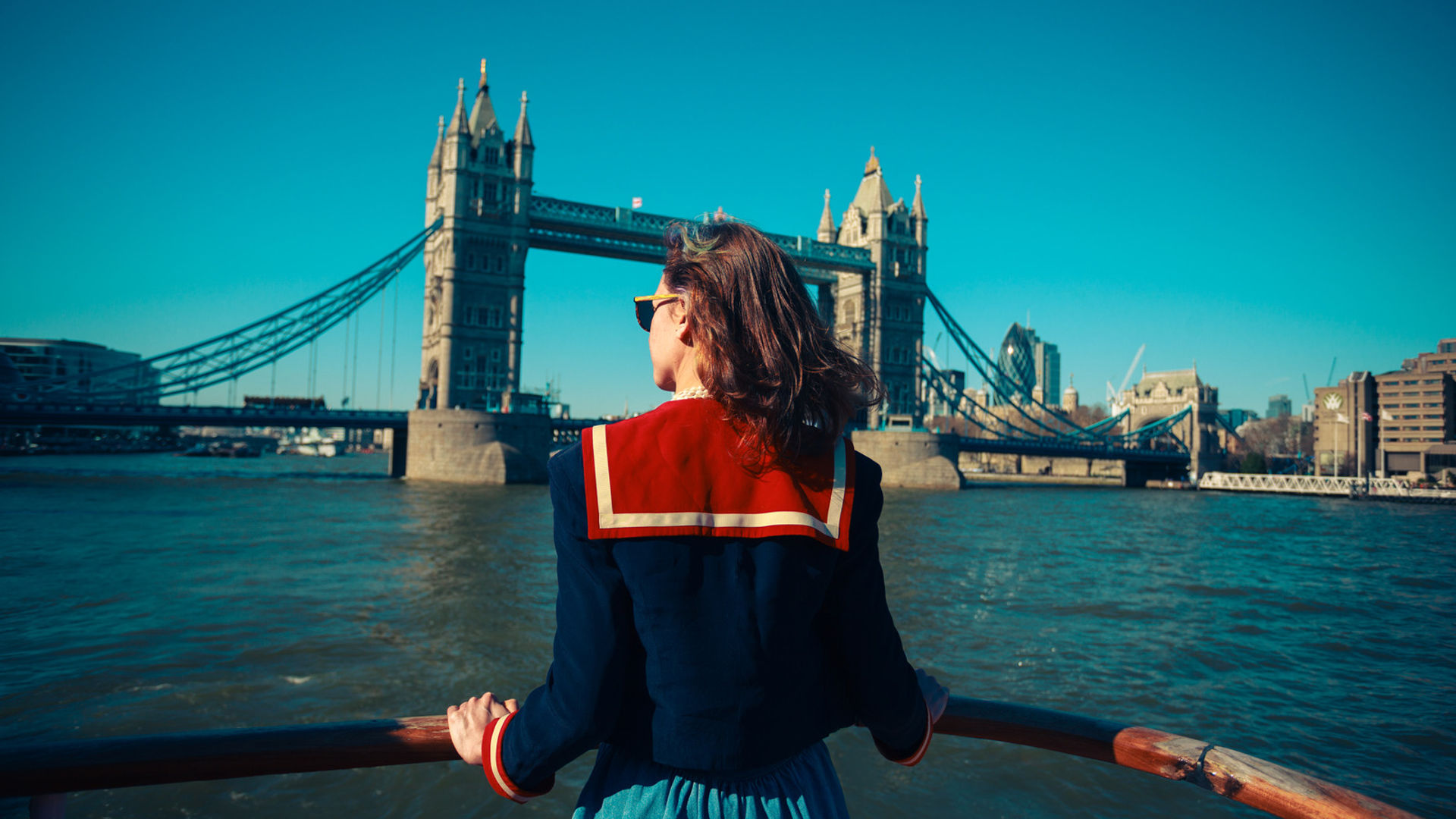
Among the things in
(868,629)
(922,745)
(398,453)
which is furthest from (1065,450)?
(868,629)

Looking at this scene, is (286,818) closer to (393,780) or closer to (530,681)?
(393,780)

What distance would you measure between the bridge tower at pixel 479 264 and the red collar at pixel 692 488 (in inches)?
1510

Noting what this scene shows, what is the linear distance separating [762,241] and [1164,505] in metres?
39.3

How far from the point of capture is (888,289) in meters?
51.6

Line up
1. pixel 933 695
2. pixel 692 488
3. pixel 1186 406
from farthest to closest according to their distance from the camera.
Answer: pixel 1186 406
pixel 933 695
pixel 692 488

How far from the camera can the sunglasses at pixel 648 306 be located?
4.28ft

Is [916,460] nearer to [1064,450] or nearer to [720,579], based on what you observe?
[1064,450]

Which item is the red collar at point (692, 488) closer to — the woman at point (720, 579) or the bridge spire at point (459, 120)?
the woman at point (720, 579)

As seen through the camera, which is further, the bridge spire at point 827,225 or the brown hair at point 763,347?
the bridge spire at point 827,225

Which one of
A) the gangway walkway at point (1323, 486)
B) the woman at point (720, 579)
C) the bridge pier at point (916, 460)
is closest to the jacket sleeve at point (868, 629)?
the woman at point (720, 579)

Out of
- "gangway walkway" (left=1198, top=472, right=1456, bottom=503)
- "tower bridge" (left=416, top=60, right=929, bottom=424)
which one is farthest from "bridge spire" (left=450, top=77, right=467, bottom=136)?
"gangway walkway" (left=1198, top=472, right=1456, bottom=503)

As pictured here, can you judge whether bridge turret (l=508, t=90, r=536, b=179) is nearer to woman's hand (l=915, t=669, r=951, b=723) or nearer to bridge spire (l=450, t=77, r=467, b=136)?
bridge spire (l=450, t=77, r=467, b=136)

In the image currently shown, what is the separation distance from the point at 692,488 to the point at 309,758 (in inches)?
47.2

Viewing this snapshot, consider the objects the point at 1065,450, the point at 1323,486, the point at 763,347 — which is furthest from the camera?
the point at 1065,450
